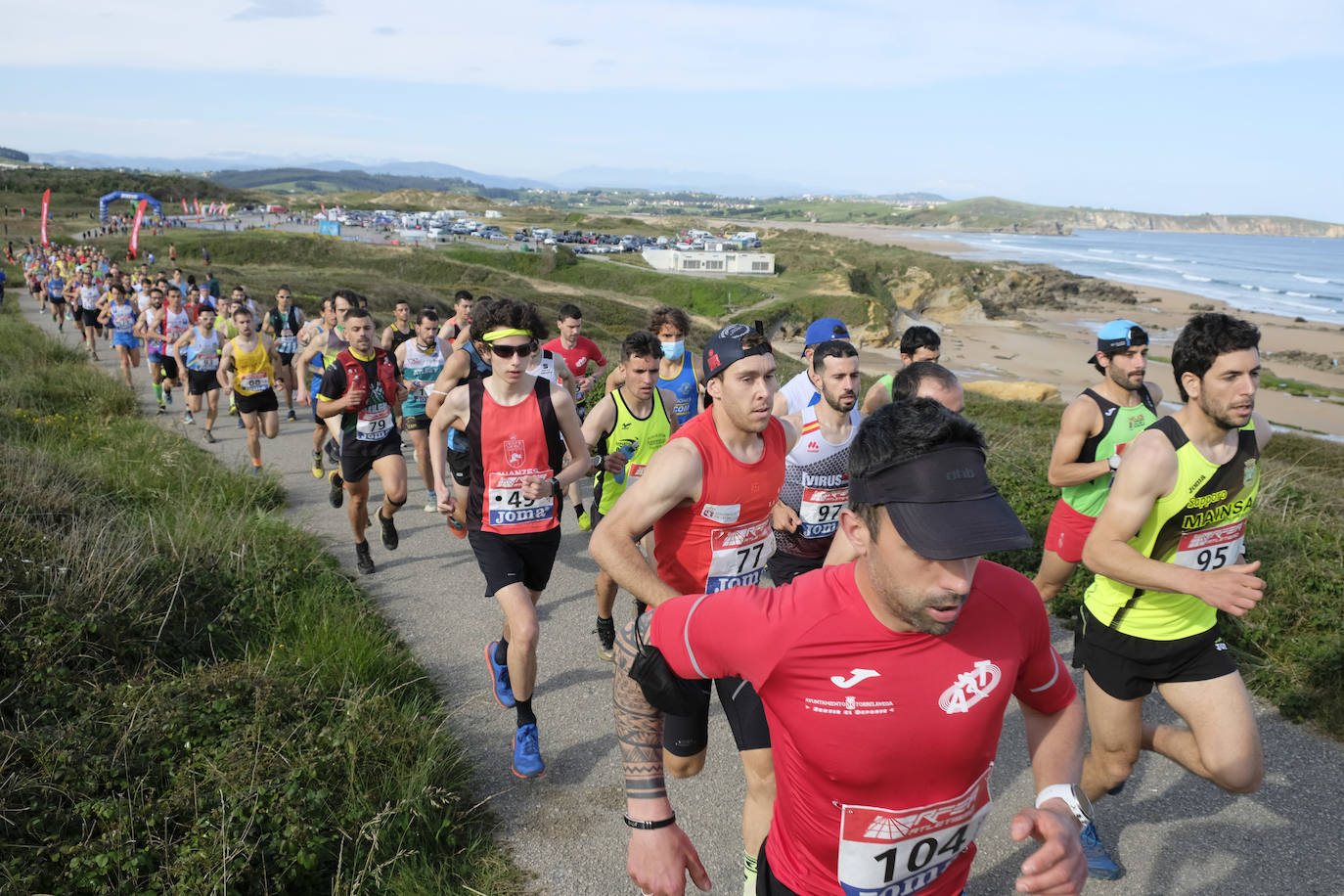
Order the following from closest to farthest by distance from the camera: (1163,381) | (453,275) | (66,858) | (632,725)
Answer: (632,725) < (66,858) < (1163,381) < (453,275)

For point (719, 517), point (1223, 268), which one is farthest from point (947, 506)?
point (1223, 268)

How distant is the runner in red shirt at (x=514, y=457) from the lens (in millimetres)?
5066

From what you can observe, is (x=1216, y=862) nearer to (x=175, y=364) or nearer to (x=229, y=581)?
(x=229, y=581)

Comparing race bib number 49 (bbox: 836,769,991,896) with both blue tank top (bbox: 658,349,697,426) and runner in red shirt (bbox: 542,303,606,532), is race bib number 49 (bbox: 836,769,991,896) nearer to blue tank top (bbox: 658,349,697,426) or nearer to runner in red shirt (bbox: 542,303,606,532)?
blue tank top (bbox: 658,349,697,426)

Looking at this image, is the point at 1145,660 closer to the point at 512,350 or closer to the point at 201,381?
the point at 512,350

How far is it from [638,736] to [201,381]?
1212 cm

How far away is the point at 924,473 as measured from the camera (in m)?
1.76

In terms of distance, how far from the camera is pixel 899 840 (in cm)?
210

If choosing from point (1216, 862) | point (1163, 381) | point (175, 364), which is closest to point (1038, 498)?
point (1216, 862)

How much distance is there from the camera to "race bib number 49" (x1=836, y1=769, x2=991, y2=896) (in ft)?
6.83

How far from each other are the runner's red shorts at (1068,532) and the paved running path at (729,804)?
1.08 m

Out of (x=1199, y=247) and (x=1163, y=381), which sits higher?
(x=1199, y=247)

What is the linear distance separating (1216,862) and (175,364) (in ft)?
54.2

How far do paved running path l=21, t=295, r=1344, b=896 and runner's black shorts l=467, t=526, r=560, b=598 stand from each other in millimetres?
973
